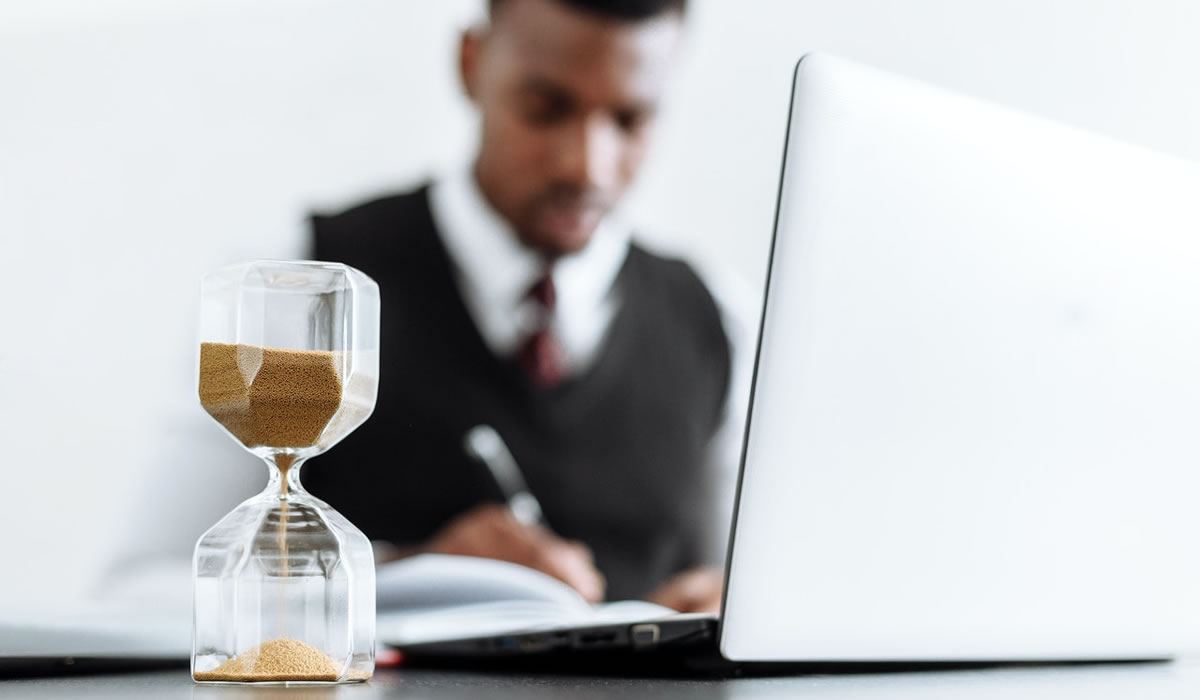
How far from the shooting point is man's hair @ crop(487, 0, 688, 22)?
6.76 ft

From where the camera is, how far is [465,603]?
85 centimetres

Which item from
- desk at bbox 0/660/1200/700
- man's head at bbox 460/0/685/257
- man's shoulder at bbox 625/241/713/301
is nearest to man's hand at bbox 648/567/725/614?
man's shoulder at bbox 625/241/713/301

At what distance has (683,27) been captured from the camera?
211cm

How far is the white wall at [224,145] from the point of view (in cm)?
180

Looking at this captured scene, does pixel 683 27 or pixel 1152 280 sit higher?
pixel 683 27

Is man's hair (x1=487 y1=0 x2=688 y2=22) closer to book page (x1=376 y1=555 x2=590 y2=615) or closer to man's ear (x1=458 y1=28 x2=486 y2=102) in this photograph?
man's ear (x1=458 y1=28 x2=486 y2=102)

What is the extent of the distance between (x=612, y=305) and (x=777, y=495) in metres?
1.61

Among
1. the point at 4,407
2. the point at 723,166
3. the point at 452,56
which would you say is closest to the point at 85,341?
the point at 4,407

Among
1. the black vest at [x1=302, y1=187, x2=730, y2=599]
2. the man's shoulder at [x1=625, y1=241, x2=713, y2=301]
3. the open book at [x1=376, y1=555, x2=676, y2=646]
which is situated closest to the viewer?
the open book at [x1=376, y1=555, x2=676, y2=646]

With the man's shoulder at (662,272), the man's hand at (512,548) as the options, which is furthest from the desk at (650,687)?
the man's shoulder at (662,272)

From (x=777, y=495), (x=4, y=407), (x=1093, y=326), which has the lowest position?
(x=4, y=407)

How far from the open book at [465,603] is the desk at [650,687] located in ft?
0.19

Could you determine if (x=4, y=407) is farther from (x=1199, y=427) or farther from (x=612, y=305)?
(x=1199, y=427)

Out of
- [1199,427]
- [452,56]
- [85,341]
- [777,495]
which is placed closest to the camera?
[777,495]
